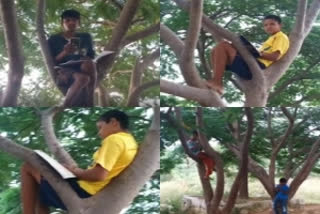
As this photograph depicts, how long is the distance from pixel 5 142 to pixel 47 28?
1.05 ft

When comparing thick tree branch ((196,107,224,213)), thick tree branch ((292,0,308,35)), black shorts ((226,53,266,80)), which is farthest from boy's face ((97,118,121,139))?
thick tree branch ((292,0,308,35))

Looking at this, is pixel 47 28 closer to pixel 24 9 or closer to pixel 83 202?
pixel 24 9

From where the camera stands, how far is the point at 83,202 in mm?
979

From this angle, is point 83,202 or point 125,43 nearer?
point 83,202

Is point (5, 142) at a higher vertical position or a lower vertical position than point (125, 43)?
lower

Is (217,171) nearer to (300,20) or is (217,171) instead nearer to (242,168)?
(242,168)

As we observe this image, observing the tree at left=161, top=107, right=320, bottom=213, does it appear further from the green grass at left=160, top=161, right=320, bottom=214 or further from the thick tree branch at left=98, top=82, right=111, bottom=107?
the thick tree branch at left=98, top=82, right=111, bottom=107

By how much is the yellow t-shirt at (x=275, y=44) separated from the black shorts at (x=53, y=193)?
62 centimetres

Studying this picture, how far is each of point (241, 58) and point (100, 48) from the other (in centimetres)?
38

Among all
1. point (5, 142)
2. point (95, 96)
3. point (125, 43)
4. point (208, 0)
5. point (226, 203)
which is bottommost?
point (226, 203)

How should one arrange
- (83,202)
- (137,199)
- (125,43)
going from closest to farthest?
(83,202)
(137,199)
(125,43)

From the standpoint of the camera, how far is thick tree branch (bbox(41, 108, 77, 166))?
108 cm

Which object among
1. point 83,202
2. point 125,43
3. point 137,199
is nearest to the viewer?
point 83,202

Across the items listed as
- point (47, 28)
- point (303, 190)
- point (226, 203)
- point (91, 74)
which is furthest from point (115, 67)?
point (303, 190)
